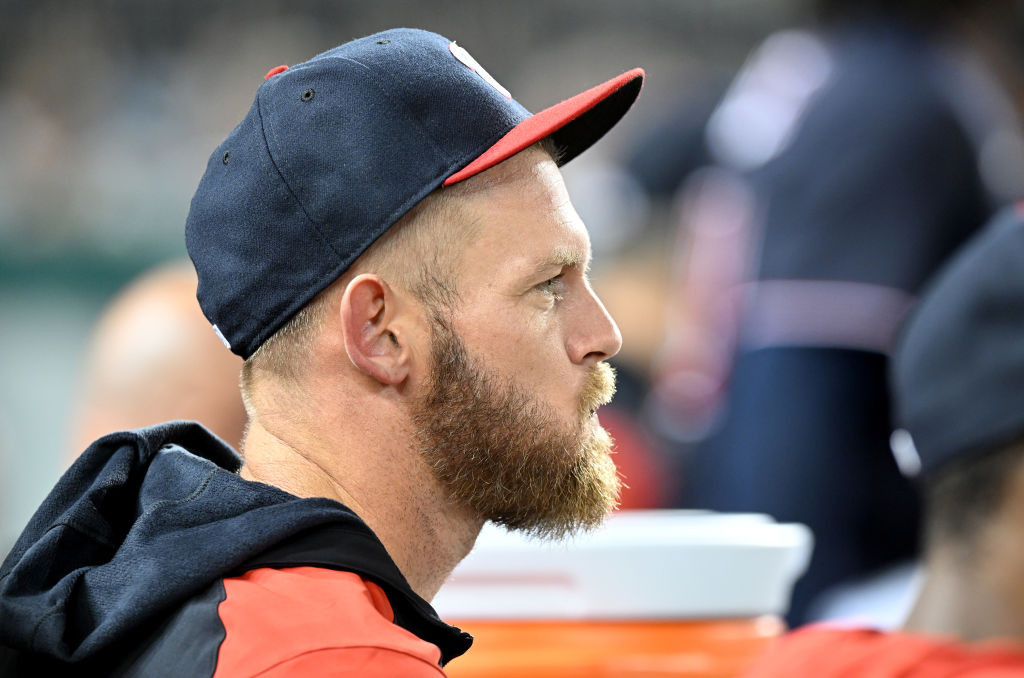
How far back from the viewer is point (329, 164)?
155cm

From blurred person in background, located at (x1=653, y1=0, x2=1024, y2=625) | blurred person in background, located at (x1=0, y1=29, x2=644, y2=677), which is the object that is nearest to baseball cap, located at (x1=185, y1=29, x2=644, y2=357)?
blurred person in background, located at (x1=0, y1=29, x2=644, y2=677)

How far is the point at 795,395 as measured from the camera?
316cm

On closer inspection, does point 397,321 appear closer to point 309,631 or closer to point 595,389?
point 595,389

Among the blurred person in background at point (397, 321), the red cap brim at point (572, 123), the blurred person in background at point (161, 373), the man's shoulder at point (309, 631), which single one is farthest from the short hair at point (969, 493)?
the blurred person in background at point (161, 373)

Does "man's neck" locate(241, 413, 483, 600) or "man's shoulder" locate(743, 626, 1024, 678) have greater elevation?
"man's neck" locate(241, 413, 483, 600)

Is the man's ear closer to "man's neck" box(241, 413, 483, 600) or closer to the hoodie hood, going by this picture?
"man's neck" box(241, 413, 483, 600)

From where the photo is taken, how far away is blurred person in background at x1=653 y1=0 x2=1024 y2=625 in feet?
10.0

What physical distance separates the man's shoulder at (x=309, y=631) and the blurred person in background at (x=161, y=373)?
146 cm

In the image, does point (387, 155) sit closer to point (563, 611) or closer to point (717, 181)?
point (563, 611)

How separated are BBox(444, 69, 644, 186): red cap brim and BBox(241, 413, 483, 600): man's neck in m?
0.35

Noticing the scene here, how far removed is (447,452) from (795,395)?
174 centimetres

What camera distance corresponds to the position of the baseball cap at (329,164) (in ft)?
5.08

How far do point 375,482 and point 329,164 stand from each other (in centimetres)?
39

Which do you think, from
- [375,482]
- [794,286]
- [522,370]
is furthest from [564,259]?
[794,286]
